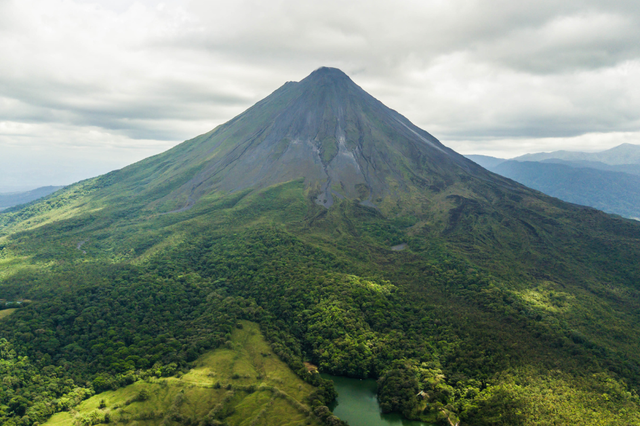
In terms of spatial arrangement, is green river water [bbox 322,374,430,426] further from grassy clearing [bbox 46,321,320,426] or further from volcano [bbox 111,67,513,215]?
volcano [bbox 111,67,513,215]

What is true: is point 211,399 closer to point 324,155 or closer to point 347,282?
point 347,282

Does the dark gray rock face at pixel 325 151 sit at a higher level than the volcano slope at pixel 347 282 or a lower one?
higher

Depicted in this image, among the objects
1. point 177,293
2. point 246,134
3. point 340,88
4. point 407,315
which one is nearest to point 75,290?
point 177,293

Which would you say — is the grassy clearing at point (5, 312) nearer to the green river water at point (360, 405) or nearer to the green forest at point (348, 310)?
the green forest at point (348, 310)

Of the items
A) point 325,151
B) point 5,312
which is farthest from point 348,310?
point 325,151

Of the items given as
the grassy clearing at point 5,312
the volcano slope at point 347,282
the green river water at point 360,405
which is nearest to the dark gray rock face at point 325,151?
the volcano slope at point 347,282
